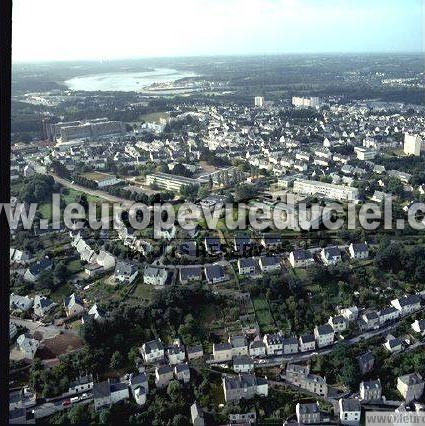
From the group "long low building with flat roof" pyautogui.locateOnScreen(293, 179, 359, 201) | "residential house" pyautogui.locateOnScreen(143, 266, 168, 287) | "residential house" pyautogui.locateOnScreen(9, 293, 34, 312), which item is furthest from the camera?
"long low building with flat roof" pyautogui.locateOnScreen(293, 179, 359, 201)

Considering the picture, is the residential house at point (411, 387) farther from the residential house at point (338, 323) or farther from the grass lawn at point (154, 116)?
the grass lawn at point (154, 116)

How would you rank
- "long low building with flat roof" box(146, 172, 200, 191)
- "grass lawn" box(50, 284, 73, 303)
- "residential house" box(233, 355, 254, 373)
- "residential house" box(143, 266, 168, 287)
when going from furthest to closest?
1. "long low building with flat roof" box(146, 172, 200, 191)
2. "residential house" box(143, 266, 168, 287)
3. "grass lawn" box(50, 284, 73, 303)
4. "residential house" box(233, 355, 254, 373)

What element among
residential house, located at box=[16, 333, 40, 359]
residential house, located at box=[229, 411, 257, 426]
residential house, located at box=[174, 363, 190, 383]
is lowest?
residential house, located at box=[229, 411, 257, 426]

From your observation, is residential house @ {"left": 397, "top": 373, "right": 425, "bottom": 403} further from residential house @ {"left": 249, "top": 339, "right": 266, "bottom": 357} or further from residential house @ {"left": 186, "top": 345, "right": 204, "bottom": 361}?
residential house @ {"left": 186, "top": 345, "right": 204, "bottom": 361}

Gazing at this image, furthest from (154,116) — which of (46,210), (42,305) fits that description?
(42,305)

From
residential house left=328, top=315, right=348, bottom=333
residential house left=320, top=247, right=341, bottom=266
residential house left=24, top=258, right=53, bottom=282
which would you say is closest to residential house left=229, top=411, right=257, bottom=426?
residential house left=328, top=315, right=348, bottom=333

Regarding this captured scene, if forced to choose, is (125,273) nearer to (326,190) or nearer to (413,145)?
(326,190)

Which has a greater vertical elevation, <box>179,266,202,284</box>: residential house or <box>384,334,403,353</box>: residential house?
<box>179,266,202,284</box>: residential house

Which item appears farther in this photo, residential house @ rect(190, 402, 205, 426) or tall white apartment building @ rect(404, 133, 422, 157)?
tall white apartment building @ rect(404, 133, 422, 157)
